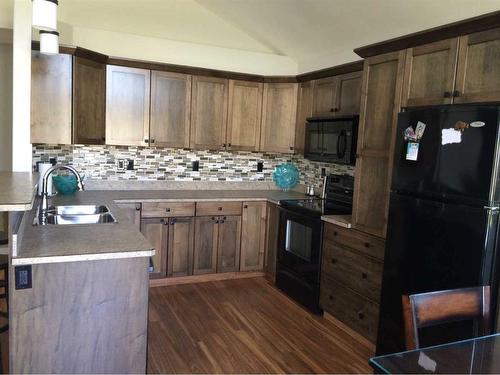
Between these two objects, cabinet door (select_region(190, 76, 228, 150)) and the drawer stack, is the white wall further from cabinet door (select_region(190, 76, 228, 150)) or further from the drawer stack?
the drawer stack

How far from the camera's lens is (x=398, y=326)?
8.36ft

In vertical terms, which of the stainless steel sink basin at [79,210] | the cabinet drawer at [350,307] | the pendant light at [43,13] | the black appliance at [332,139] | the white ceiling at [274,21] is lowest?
the cabinet drawer at [350,307]

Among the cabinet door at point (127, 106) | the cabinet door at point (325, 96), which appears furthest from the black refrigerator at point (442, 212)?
the cabinet door at point (127, 106)

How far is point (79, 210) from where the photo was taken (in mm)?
3168

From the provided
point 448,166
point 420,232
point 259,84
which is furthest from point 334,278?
point 259,84

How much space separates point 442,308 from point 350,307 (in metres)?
1.63

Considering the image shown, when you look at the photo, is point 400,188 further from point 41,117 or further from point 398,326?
point 41,117

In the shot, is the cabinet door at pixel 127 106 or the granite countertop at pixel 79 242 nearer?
the granite countertop at pixel 79 242

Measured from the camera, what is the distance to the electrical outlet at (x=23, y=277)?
1.84 meters

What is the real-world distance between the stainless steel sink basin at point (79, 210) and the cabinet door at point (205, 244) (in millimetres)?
1048

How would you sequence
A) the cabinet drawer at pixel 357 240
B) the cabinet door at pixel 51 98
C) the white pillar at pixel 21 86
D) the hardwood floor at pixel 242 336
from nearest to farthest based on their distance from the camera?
the hardwood floor at pixel 242 336 < the cabinet drawer at pixel 357 240 < the white pillar at pixel 21 86 < the cabinet door at pixel 51 98

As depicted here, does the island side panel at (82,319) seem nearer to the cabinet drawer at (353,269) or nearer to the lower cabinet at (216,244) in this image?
the cabinet drawer at (353,269)

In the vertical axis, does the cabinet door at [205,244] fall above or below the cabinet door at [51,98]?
below

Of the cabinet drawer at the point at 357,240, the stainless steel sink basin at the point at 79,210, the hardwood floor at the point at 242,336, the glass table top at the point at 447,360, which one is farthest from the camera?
the stainless steel sink basin at the point at 79,210
